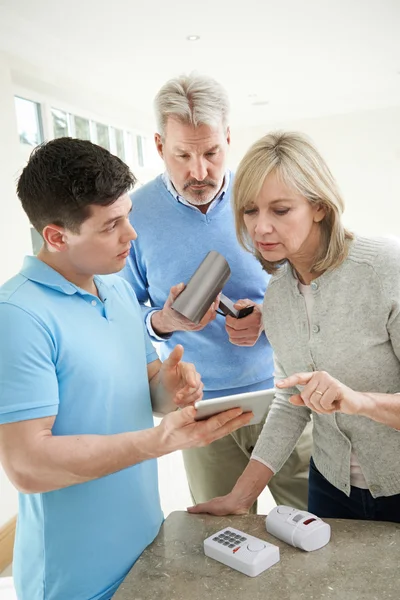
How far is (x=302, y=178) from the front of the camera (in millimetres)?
1387

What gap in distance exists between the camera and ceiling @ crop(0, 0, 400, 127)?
11.8ft

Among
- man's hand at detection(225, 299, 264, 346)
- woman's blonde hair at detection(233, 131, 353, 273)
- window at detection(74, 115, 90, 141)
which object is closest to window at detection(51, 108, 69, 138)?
window at detection(74, 115, 90, 141)

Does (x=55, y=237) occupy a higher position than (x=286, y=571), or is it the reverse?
(x=55, y=237)

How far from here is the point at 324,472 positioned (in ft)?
4.97

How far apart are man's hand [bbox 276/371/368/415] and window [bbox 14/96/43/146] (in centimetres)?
387

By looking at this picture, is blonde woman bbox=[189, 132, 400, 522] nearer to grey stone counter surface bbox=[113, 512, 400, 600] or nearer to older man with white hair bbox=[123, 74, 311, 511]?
grey stone counter surface bbox=[113, 512, 400, 600]

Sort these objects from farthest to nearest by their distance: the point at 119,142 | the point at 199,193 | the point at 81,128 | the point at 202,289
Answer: the point at 119,142 → the point at 81,128 → the point at 199,193 → the point at 202,289

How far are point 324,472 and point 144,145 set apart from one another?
641 cm

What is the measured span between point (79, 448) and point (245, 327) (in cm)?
84

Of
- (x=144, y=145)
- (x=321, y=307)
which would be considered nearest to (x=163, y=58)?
(x=144, y=145)

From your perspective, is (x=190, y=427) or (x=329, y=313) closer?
(x=190, y=427)

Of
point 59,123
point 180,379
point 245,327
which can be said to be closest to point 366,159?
point 59,123

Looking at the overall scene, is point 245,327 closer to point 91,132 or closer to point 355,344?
point 355,344

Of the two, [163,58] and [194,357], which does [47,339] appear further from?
[163,58]
